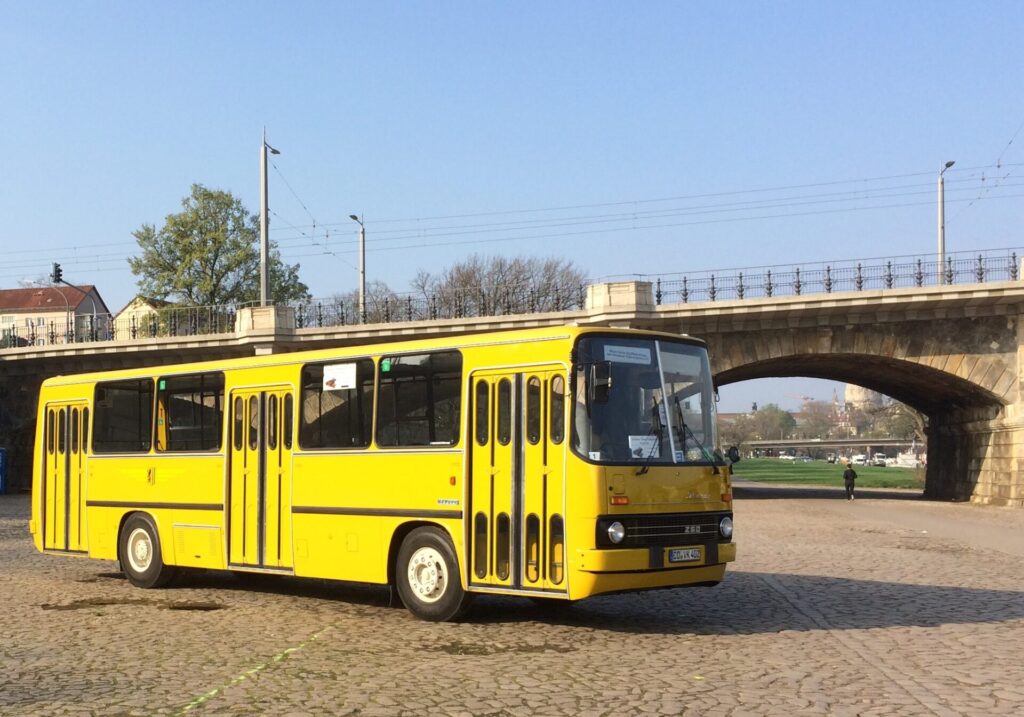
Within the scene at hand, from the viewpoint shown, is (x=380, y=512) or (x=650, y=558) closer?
(x=650, y=558)

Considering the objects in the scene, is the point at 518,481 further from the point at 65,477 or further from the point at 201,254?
the point at 201,254

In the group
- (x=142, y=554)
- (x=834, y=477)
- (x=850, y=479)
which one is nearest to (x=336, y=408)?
(x=142, y=554)

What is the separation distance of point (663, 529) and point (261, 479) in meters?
5.13

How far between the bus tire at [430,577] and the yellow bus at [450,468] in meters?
0.02

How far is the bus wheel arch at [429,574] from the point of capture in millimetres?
11250

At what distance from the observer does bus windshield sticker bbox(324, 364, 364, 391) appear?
12.7 m

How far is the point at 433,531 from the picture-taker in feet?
38.0

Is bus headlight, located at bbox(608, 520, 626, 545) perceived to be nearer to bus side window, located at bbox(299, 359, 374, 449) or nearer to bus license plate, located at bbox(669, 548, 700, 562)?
bus license plate, located at bbox(669, 548, 700, 562)

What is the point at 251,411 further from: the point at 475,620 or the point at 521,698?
the point at 521,698

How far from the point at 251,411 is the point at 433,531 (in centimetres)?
341

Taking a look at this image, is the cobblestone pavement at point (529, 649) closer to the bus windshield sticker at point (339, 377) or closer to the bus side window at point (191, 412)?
the bus side window at point (191, 412)

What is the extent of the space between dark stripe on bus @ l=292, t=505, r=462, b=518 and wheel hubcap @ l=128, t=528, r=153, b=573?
10.2ft

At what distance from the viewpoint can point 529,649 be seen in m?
9.84

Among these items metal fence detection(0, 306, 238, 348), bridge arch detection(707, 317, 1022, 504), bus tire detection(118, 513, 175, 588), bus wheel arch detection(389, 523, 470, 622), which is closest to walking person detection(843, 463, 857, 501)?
bridge arch detection(707, 317, 1022, 504)
